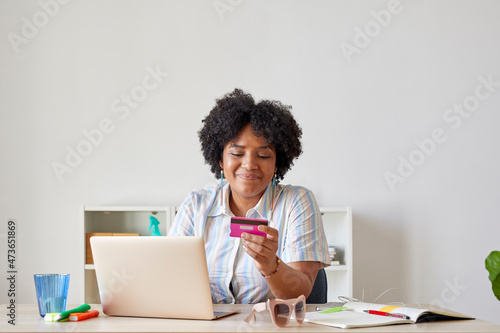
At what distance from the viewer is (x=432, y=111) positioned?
12.1 feet

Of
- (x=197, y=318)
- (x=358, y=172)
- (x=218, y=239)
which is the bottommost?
(x=197, y=318)

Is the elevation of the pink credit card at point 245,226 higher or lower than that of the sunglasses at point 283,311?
higher

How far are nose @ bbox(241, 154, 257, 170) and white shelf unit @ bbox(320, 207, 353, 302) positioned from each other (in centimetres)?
132

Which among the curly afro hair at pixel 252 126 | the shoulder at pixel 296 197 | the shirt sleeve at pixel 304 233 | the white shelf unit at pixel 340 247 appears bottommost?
the white shelf unit at pixel 340 247

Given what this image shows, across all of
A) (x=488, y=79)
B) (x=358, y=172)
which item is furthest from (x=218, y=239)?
(x=488, y=79)

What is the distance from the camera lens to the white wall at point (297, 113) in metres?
3.56

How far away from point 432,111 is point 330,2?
986mm

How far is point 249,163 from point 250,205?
0.20 m

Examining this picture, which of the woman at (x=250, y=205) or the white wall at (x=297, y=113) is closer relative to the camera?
the woman at (x=250, y=205)

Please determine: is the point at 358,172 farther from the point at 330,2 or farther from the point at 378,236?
the point at 330,2

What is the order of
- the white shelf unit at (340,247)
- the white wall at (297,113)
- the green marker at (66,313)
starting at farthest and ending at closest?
the white wall at (297,113)
the white shelf unit at (340,247)
the green marker at (66,313)

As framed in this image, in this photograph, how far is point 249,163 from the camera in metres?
2.04

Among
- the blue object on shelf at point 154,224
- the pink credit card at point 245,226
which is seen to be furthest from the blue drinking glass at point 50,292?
the blue object on shelf at point 154,224

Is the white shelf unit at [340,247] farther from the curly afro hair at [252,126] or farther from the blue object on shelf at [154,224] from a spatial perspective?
the curly afro hair at [252,126]
